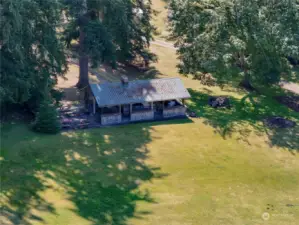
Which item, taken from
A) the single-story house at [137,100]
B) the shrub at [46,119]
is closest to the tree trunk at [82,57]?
the single-story house at [137,100]

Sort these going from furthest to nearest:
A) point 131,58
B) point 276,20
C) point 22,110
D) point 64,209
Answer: point 131,58
point 276,20
point 22,110
point 64,209

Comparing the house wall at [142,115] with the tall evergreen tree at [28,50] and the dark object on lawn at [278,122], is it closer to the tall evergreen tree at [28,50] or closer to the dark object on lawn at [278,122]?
the tall evergreen tree at [28,50]

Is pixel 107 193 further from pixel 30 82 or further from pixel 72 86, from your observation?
pixel 72 86

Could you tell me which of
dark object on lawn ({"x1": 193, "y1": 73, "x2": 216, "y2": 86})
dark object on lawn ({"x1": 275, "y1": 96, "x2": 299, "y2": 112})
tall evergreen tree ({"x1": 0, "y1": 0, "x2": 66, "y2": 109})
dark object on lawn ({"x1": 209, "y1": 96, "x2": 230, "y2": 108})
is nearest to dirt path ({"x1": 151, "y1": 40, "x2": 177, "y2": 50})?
dark object on lawn ({"x1": 193, "y1": 73, "x2": 216, "y2": 86})

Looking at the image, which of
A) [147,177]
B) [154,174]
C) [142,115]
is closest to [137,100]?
[142,115]

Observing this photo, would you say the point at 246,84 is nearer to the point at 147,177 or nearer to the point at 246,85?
the point at 246,85

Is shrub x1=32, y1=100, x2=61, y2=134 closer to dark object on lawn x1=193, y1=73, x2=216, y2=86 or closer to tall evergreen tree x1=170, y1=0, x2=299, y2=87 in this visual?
tall evergreen tree x1=170, y1=0, x2=299, y2=87

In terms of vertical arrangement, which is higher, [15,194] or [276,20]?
[276,20]

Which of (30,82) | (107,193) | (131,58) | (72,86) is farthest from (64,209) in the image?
(131,58)
